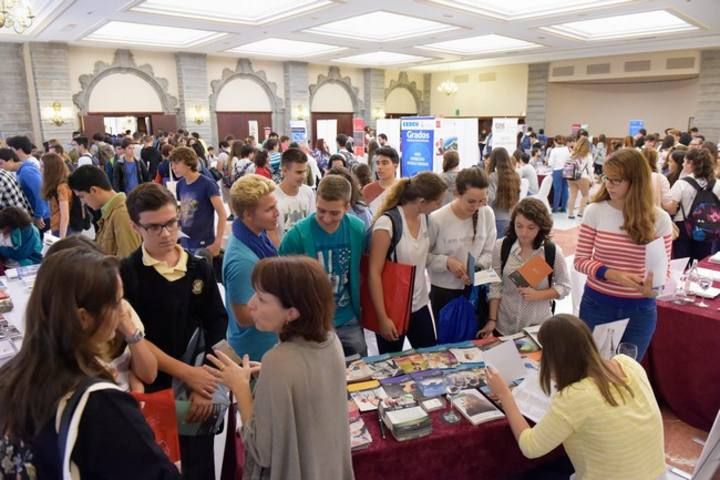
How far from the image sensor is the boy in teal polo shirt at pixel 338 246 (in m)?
2.15

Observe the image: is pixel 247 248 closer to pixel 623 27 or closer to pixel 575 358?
pixel 575 358

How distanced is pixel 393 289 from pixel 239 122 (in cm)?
1324

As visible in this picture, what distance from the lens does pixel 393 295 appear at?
7.57ft

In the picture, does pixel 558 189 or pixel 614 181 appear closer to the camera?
pixel 614 181

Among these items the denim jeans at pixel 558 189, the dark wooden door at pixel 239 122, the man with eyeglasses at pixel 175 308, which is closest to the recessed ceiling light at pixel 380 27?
the denim jeans at pixel 558 189

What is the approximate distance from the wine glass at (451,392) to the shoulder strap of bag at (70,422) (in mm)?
1183

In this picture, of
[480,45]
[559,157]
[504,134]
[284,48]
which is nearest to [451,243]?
[559,157]

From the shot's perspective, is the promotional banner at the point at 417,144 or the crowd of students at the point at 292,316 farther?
the promotional banner at the point at 417,144

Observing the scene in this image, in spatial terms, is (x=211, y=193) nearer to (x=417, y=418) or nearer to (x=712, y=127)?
(x=417, y=418)

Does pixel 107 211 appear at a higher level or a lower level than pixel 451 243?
higher

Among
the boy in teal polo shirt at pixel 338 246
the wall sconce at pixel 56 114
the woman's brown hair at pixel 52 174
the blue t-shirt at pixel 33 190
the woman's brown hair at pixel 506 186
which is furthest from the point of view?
the wall sconce at pixel 56 114

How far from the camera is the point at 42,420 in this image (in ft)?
2.93

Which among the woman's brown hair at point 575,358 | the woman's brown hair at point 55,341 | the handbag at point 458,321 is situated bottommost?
the handbag at point 458,321

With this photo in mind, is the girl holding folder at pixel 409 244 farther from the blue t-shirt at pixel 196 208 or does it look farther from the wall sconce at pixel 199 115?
the wall sconce at pixel 199 115
